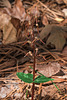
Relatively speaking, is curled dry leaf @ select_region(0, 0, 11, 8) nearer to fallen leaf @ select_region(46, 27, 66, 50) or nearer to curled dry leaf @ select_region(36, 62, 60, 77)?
fallen leaf @ select_region(46, 27, 66, 50)

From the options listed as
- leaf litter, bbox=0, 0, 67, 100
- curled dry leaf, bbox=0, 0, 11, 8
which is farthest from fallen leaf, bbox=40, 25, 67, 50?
curled dry leaf, bbox=0, 0, 11, 8

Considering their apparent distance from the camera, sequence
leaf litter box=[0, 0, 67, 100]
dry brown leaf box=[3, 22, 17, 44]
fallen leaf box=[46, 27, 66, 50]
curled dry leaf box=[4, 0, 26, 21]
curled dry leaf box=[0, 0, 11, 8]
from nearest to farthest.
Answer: leaf litter box=[0, 0, 67, 100], fallen leaf box=[46, 27, 66, 50], dry brown leaf box=[3, 22, 17, 44], curled dry leaf box=[4, 0, 26, 21], curled dry leaf box=[0, 0, 11, 8]

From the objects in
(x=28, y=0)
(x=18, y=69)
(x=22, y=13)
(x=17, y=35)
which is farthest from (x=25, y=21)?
(x=18, y=69)

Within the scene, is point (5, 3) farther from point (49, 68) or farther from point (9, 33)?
point (49, 68)

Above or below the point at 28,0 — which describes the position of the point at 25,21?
below

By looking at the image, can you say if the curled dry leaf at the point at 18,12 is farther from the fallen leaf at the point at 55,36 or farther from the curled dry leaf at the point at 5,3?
the fallen leaf at the point at 55,36

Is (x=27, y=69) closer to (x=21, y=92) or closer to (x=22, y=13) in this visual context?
(x=21, y=92)
